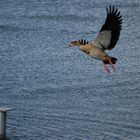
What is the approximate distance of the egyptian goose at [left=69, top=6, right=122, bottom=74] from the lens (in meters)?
12.9

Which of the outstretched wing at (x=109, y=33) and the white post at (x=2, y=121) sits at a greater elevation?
the outstretched wing at (x=109, y=33)

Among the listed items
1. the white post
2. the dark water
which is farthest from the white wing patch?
the dark water

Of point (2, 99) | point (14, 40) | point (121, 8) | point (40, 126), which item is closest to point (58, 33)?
point (14, 40)

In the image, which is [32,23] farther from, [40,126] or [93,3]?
Answer: [40,126]

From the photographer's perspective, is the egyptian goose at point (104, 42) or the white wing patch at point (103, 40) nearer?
the egyptian goose at point (104, 42)

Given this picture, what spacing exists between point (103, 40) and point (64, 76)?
6742mm

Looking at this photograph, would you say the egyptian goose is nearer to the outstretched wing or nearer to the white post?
the outstretched wing

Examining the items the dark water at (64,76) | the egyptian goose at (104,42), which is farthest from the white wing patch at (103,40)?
the dark water at (64,76)

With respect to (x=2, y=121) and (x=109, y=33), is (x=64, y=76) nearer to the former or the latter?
(x=2, y=121)

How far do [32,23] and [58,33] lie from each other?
1.91 meters

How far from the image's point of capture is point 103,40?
43.7 ft

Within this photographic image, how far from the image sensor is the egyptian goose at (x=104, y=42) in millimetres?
12914

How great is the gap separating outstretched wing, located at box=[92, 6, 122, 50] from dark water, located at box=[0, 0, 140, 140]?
2.04 meters

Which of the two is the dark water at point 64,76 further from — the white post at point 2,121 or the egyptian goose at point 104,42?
the egyptian goose at point 104,42
